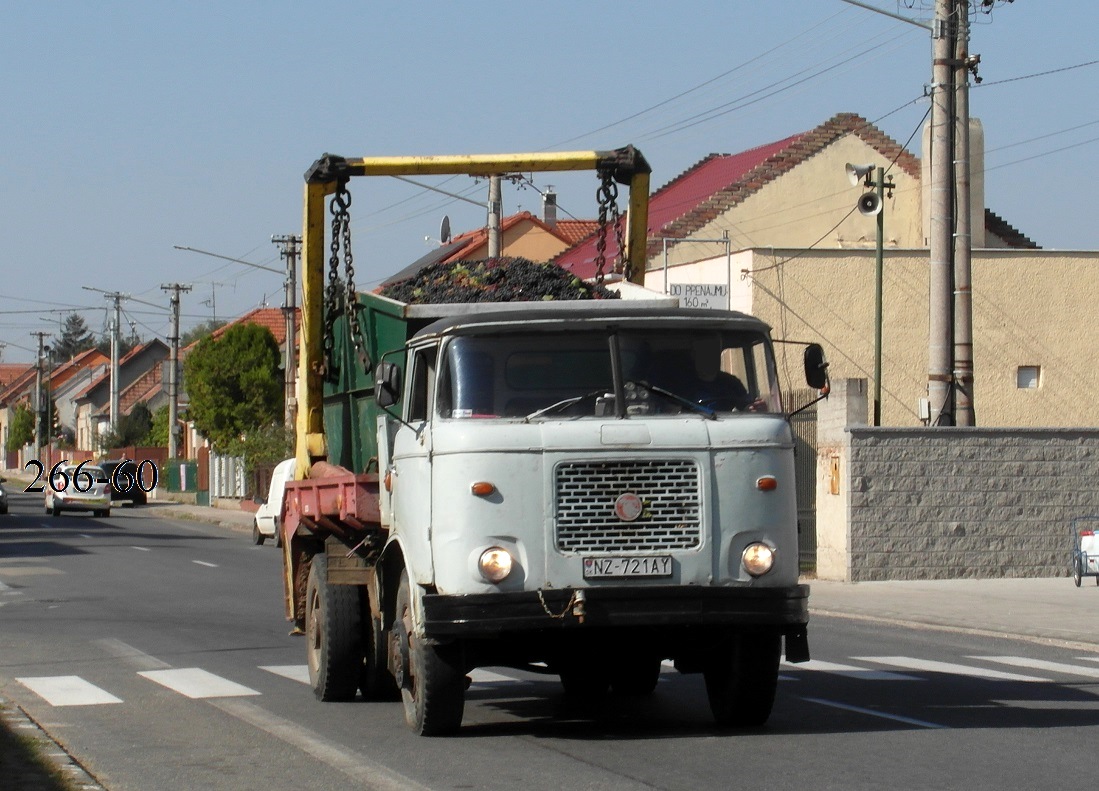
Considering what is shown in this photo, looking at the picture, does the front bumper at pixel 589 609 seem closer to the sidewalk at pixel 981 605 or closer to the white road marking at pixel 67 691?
the white road marking at pixel 67 691

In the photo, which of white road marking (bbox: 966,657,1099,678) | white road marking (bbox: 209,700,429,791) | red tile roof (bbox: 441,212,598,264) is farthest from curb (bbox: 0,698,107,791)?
red tile roof (bbox: 441,212,598,264)

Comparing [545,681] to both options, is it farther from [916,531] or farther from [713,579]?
[916,531]

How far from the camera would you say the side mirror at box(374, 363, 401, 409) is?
9453 mm

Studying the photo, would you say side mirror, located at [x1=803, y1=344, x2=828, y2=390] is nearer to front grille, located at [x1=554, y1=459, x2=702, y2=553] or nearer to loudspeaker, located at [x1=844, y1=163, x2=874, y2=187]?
front grille, located at [x1=554, y1=459, x2=702, y2=553]

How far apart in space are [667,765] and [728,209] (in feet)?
116

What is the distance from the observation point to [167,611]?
793 inches

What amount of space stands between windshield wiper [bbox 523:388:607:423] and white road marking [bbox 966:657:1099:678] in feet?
20.0

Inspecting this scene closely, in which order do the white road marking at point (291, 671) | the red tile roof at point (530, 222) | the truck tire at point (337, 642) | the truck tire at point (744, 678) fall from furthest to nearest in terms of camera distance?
the red tile roof at point (530, 222) < the white road marking at point (291, 671) < the truck tire at point (337, 642) < the truck tire at point (744, 678)

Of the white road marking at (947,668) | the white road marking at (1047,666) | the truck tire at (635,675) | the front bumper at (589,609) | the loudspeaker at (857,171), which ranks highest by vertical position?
the loudspeaker at (857,171)

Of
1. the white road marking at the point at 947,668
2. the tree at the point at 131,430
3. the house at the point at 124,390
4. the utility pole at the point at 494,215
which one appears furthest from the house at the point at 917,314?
the house at the point at 124,390

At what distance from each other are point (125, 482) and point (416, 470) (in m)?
59.1

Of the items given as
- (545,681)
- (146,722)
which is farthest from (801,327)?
(146,722)

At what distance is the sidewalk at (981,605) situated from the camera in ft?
56.9

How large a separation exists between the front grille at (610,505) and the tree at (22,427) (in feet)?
438
